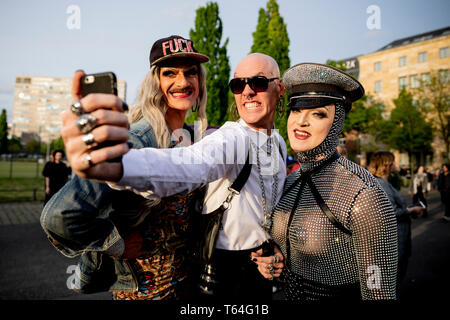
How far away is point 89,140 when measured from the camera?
0.78m

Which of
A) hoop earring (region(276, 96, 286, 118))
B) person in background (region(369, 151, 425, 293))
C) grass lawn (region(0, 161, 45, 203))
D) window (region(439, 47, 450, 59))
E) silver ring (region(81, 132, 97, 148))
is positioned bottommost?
grass lawn (region(0, 161, 45, 203))

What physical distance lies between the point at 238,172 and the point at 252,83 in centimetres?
77

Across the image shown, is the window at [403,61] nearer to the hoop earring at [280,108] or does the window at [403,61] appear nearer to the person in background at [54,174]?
the person in background at [54,174]

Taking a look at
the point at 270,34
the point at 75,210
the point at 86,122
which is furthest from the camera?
the point at 270,34

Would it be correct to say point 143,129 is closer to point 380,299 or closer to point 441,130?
point 380,299

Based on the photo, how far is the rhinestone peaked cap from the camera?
167cm

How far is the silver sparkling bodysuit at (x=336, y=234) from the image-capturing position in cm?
143

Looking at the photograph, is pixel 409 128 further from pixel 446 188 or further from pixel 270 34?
pixel 270 34

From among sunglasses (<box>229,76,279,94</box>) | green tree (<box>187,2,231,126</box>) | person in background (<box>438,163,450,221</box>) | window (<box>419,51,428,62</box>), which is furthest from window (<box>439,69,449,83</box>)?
sunglasses (<box>229,76,279,94</box>)

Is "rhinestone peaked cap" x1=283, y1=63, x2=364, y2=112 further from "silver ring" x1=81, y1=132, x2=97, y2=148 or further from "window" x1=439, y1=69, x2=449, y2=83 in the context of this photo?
"window" x1=439, y1=69, x2=449, y2=83

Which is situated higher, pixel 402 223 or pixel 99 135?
pixel 99 135

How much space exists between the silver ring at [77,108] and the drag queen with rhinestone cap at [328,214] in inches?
51.1

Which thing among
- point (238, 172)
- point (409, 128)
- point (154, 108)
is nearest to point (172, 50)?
point (154, 108)

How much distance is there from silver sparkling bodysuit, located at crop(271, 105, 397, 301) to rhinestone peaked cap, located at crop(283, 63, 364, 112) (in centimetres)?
15
